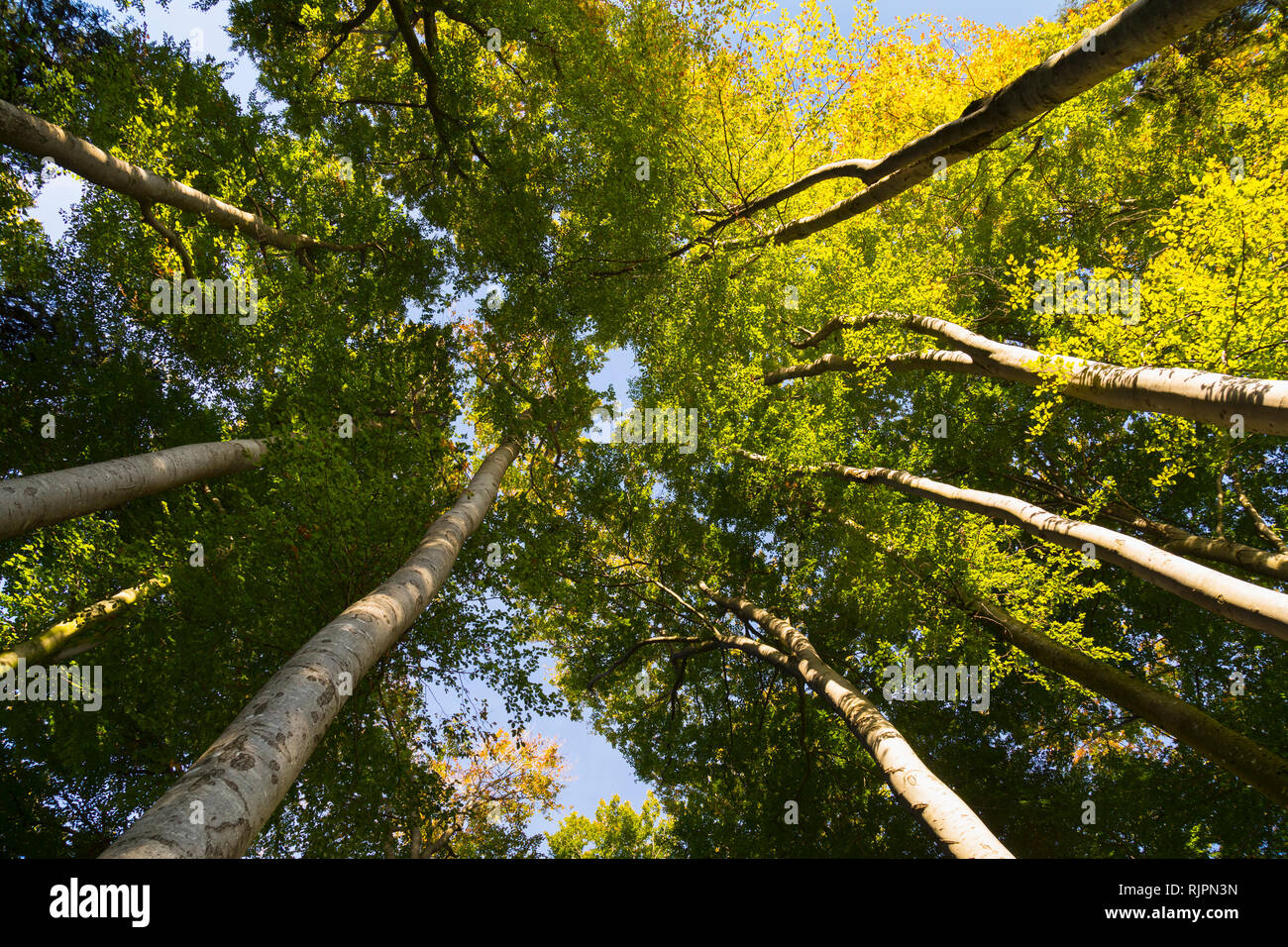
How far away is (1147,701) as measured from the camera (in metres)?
7.94

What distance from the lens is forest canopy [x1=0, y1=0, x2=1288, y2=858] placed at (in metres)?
6.87

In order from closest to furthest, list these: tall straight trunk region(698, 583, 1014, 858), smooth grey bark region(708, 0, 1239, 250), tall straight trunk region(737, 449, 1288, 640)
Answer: smooth grey bark region(708, 0, 1239, 250) → tall straight trunk region(737, 449, 1288, 640) → tall straight trunk region(698, 583, 1014, 858)

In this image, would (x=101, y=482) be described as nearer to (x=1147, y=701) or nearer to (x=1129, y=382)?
(x=1129, y=382)

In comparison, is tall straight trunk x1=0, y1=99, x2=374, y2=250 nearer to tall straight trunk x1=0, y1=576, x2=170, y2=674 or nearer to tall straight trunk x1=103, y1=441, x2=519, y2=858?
tall straight trunk x1=0, y1=576, x2=170, y2=674

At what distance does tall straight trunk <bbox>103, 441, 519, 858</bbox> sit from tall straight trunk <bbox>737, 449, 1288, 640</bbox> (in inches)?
324

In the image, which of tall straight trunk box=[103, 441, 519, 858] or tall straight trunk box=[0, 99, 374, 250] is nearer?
tall straight trunk box=[103, 441, 519, 858]

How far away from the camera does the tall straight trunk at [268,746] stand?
2.89 meters

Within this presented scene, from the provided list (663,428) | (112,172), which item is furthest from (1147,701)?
(112,172)

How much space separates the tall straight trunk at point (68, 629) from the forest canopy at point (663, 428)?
7cm

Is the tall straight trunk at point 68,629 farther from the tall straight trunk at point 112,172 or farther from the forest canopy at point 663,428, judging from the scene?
the tall straight trunk at point 112,172

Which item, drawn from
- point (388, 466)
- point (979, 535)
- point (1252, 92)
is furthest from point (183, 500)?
point (1252, 92)

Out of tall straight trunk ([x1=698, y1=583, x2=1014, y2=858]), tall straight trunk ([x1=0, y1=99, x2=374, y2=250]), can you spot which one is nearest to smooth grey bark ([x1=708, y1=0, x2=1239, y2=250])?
tall straight trunk ([x1=698, y1=583, x2=1014, y2=858])
